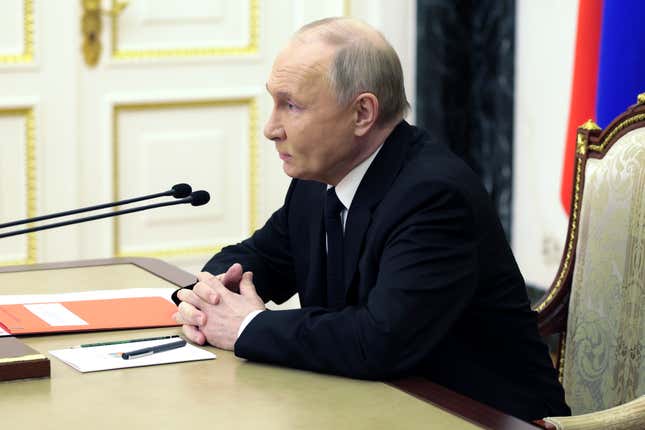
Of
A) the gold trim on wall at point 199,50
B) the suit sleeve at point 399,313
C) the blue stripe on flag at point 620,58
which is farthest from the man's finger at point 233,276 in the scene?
the gold trim on wall at point 199,50

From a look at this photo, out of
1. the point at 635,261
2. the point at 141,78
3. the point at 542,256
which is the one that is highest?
the point at 141,78

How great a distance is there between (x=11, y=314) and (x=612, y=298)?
3.83 ft

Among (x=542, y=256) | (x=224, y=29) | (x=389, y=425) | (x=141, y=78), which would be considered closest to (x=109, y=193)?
(x=141, y=78)

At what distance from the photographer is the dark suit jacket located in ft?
6.54

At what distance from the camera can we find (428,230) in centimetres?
208

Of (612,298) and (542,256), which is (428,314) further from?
(542,256)

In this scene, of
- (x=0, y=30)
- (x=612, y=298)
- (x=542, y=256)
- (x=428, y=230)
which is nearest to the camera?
(x=428, y=230)

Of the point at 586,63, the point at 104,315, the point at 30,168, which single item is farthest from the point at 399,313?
the point at 30,168

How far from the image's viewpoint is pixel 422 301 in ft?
6.60

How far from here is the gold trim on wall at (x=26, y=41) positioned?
14.9 feet

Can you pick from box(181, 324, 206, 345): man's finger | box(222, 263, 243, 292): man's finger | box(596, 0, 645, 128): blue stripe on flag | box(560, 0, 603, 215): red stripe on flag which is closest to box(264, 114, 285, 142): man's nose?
box(222, 263, 243, 292): man's finger

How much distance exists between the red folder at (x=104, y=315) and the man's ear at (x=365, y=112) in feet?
1.65

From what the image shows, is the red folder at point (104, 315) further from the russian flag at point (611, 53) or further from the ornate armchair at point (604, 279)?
the russian flag at point (611, 53)

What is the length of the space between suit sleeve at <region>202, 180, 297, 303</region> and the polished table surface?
50 centimetres
